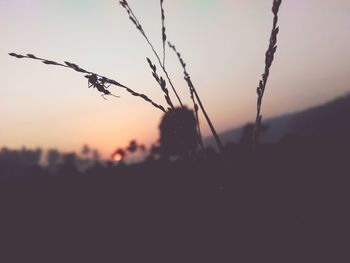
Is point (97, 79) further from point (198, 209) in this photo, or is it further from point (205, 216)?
point (198, 209)

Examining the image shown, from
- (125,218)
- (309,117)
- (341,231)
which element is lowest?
(341,231)

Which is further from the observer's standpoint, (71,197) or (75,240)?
(71,197)

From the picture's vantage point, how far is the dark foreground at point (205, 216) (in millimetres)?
1417

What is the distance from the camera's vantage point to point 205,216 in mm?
2514

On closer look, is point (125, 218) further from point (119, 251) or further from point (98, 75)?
point (98, 75)

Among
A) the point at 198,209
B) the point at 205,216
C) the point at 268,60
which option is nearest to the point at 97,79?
the point at 268,60

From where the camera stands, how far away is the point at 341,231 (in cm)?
596

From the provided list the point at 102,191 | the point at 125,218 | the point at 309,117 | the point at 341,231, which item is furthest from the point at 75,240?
the point at 309,117

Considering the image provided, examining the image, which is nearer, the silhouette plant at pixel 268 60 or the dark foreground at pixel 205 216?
the silhouette plant at pixel 268 60

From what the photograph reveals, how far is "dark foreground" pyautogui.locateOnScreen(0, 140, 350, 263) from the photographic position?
4.65ft

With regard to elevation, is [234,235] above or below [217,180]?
below

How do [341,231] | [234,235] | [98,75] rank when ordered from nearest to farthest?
[98,75] < [234,235] < [341,231]

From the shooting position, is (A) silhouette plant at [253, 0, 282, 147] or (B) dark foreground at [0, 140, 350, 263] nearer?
(A) silhouette plant at [253, 0, 282, 147]

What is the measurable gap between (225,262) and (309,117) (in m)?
84.7
